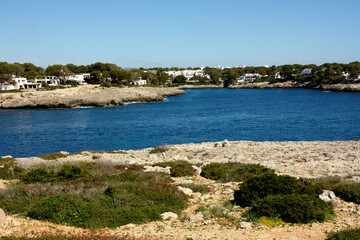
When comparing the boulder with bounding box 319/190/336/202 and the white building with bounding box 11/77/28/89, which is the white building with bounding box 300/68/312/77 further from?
the boulder with bounding box 319/190/336/202

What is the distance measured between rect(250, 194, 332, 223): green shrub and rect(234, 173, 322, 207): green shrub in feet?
2.18

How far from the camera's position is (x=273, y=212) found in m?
10.9

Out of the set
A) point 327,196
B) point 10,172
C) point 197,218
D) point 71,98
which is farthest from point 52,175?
point 71,98

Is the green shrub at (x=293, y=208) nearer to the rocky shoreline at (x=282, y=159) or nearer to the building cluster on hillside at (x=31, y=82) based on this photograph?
the rocky shoreline at (x=282, y=159)

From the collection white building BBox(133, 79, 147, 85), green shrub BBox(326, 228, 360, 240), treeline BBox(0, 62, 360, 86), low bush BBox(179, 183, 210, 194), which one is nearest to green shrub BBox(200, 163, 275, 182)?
low bush BBox(179, 183, 210, 194)

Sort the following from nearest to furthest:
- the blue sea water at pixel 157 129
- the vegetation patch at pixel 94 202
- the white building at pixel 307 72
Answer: the vegetation patch at pixel 94 202
the blue sea water at pixel 157 129
the white building at pixel 307 72

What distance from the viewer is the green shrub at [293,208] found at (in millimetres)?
10516

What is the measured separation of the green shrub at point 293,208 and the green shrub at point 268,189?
0.66m

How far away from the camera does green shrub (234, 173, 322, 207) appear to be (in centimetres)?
1225

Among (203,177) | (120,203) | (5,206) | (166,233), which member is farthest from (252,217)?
(5,206)

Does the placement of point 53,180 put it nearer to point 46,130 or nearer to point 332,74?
point 46,130

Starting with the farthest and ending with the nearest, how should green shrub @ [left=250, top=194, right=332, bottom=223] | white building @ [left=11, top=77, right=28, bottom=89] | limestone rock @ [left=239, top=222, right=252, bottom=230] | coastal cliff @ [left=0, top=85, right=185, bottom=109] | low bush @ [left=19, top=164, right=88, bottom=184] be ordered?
white building @ [left=11, top=77, right=28, bottom=89]
coastal cliff @ [left=0, top=85, right=185, bottom=109]
low bush @ [left=19, top=164, right=88, bottom=184]
green shrub @ [left=250, top=194, right=332, bottom=223]
limestone rock @ [left=239, top=222, right=252, bottom=230]

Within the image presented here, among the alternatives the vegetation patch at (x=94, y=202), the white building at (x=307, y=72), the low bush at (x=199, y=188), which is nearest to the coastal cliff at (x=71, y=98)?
the vegetation patch at (x=94, y=202)

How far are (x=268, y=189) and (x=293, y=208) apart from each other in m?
1.72
